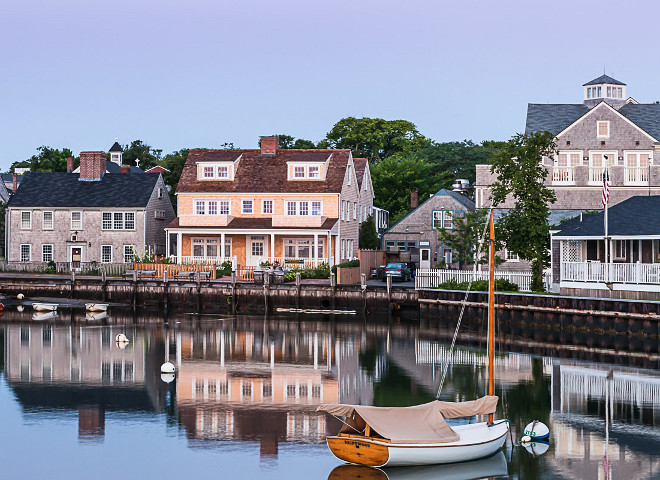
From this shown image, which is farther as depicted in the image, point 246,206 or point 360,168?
point 360,168

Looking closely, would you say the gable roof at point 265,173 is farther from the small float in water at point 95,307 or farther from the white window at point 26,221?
the small float in water at point 95,307

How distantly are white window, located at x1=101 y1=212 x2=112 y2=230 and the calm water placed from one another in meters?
24.0

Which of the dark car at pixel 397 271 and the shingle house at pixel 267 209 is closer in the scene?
the dark car at pixel 397 271

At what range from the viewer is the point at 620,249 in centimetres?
4844

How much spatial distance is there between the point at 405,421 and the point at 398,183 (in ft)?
212

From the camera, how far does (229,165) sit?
69562 mm

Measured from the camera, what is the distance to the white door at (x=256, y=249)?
67375mm

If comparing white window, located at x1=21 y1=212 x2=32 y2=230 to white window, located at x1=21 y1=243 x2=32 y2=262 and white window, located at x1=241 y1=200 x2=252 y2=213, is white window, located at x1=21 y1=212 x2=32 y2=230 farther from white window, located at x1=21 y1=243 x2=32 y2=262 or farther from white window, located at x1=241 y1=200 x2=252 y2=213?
white window, located at x1=241 y1=200 x2=252 y2=213

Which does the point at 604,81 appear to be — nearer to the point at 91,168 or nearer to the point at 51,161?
the point at 91,168

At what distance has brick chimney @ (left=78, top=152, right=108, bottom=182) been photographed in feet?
249

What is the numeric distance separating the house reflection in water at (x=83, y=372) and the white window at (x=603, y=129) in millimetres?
34488


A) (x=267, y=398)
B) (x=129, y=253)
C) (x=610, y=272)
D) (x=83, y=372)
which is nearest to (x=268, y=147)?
(x=129, y=253)

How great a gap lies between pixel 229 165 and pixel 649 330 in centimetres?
3712

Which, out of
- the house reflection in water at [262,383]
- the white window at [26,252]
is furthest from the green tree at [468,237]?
the white window at [26,252]
